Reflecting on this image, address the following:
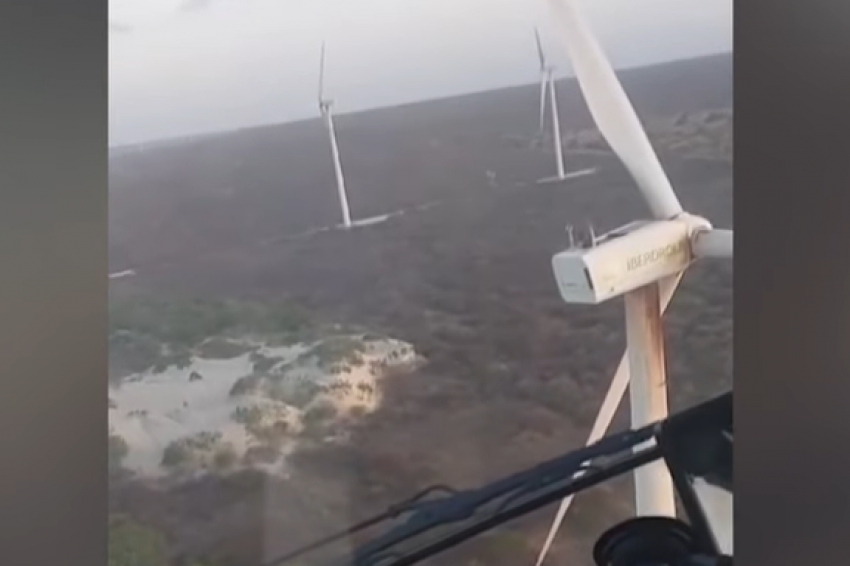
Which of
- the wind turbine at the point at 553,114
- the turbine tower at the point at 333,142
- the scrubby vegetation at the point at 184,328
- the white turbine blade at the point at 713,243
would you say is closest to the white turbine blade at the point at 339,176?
the turbine tower at the point at 333,142

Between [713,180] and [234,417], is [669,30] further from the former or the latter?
[234,417]

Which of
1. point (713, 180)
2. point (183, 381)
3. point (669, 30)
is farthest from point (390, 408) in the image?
point (669, 30)

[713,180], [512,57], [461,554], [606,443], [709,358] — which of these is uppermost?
[512,57]

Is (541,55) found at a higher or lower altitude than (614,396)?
higher

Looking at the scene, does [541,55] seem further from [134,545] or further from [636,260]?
[134,545]

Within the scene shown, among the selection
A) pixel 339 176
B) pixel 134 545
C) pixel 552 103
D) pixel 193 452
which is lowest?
pixel 134 545

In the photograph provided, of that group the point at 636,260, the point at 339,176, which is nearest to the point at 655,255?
the point at 636,260

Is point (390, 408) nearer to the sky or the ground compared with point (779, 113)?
nearer to the ground
